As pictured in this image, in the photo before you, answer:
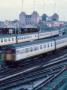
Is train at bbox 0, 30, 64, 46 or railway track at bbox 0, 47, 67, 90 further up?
railway track at bbox 0, 47, 67, 90

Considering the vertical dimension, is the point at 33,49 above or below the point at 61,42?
above

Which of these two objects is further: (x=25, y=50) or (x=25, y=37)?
(x=25, y=37)

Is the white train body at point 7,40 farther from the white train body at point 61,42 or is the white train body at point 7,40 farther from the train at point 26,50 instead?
the train at point 26,50

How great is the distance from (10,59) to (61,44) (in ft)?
38.3

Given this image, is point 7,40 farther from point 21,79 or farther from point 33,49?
point 21,79

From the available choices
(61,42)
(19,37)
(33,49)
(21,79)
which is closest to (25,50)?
(33,49)

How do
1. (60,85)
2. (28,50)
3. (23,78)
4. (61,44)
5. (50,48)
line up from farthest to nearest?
(61,44) → (50,48) → (28,50) → (23,78) → (60,85)

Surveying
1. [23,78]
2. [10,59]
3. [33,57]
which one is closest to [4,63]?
[10,59]

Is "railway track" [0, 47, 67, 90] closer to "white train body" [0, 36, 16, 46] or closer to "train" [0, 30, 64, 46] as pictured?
"white train body" [0, 36, 16, 46]

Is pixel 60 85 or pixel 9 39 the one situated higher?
pixel 60 85

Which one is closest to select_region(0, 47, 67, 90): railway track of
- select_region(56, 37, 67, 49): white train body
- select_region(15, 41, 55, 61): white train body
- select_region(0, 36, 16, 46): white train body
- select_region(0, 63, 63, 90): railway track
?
select_region(0, 63, 63, 90): railway track

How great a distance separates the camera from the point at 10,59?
22734 millimetres

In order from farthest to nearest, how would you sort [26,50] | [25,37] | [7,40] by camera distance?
1. [25,37]
2. [7,40]
3. [26,50]

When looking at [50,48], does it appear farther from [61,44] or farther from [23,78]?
[23,78]
